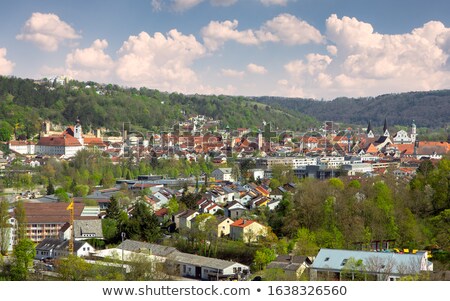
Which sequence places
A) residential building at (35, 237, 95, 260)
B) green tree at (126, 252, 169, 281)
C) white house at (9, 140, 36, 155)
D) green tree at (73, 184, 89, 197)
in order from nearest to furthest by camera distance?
green tree at (126, 252, 169, 281), residential building at (35, 237, 95, 260), green tree at (73, 184, 89, 197), white house at (9, 140, 36, 155)

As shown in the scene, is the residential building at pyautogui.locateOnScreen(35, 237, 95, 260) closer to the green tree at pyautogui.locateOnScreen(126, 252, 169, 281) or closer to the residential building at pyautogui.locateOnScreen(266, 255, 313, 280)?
the green tree at pyautogui.locateOnScreen(126, 252, 169, 281)

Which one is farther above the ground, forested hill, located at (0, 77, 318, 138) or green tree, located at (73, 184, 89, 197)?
forested hill, located at (0, 77, 318, 138)

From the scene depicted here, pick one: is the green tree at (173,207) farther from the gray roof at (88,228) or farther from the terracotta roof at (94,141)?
the terracotta roof at (94,141)

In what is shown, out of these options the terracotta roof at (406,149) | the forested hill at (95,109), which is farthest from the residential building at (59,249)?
the terracotta roof at (406,149)

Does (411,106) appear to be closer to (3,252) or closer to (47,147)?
(47,147)

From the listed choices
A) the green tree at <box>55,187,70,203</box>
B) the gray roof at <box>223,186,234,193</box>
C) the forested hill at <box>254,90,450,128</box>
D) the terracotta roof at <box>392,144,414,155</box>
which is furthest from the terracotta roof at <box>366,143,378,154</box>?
the green tree at <box>55,187,70,203</box>

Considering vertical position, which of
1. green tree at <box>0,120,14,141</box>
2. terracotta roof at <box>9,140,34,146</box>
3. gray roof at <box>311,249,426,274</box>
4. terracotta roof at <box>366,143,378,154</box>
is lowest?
gray roof at <box>311,249,426,274</box>

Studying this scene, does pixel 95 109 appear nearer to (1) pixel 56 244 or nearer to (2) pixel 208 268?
(1) pixel 56 244
